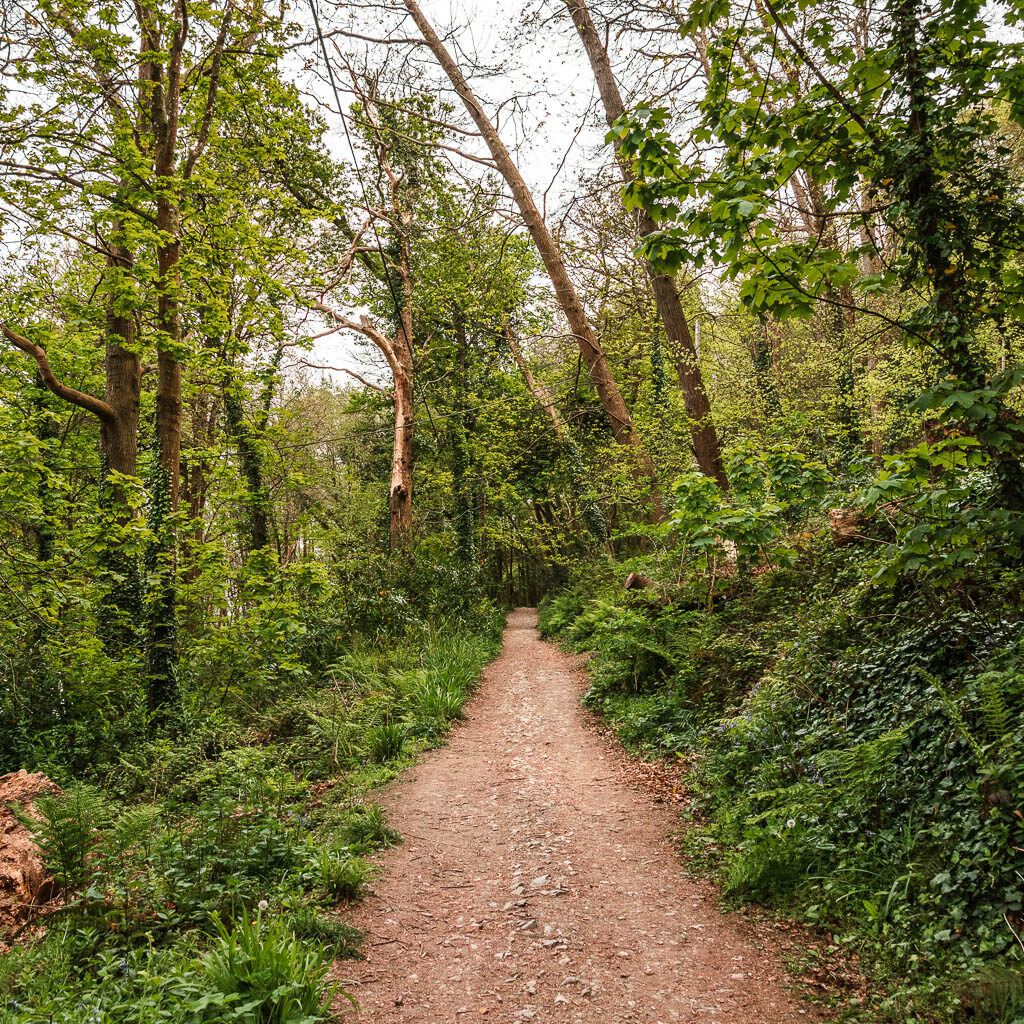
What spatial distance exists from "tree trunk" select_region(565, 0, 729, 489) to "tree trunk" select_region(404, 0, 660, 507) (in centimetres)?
108

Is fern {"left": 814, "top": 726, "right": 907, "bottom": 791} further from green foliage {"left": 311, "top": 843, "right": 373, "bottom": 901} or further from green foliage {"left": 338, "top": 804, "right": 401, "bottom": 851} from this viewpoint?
green foliage {"left": 338, "top": 804, "right": 401, "bottom": 851}

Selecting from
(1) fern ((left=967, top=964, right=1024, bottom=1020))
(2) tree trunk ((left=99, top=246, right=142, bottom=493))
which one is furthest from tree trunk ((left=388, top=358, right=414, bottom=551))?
(1) fern ((left=967, top=964, right=1024, bottom=1020))

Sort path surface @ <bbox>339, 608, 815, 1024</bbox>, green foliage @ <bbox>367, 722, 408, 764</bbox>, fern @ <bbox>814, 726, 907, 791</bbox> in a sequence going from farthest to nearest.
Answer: green foliage @ <bbox>367, 722, 408, 764</bbox> → fern @ <bbox>814, 726, 907, 791</bbox> → path surface @ <bbox>339, 608, 815, 1024</bbox>

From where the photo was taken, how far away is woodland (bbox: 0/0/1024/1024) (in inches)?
108

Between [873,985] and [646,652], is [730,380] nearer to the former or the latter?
[646,652]

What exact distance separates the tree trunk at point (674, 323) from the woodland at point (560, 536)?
0.08m

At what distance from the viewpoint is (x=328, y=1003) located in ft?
8.37

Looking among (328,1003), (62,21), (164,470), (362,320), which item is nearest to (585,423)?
(362,320)

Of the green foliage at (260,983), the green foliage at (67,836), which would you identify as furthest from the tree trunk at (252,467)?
the green foliage at (260,983)

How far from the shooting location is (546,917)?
11.7 feet

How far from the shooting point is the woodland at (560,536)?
9.01 ft

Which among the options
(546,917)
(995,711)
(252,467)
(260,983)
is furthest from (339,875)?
(252,467)

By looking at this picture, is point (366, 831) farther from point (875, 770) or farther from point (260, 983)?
point (875, 770)

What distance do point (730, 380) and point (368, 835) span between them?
14626 millimetres
